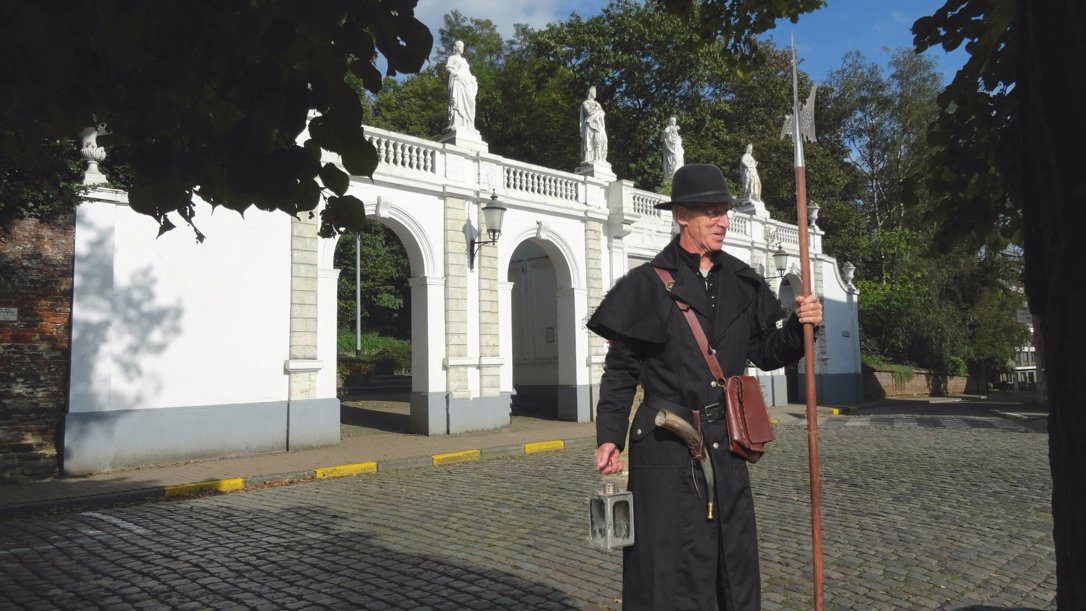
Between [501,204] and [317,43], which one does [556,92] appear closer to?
[501,204]

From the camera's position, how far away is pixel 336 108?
11.2ft

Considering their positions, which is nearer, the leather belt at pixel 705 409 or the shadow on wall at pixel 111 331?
the leather belt at pixel 705 409

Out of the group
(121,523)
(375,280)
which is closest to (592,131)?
(121,523)

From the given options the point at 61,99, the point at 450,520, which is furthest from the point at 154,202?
the point at 450,520

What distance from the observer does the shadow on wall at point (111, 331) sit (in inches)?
443

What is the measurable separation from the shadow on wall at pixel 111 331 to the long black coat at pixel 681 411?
10481 mm

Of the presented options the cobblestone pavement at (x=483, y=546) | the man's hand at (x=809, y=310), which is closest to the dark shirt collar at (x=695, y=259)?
the man's hand at (x=809, y=310)

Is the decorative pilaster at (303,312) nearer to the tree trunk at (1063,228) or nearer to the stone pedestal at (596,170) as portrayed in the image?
the stone pedestal at (596,170)

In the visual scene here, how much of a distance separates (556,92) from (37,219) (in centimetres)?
2582

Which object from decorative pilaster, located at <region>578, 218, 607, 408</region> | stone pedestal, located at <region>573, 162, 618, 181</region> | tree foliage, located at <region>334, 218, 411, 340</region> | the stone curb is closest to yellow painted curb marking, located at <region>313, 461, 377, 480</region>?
the stone curb

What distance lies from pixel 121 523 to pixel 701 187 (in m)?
7.12

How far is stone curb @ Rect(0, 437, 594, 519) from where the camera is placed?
8758mm

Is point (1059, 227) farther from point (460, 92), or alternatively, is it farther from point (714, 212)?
point (460, 92)

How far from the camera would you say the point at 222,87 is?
9.95 feet
